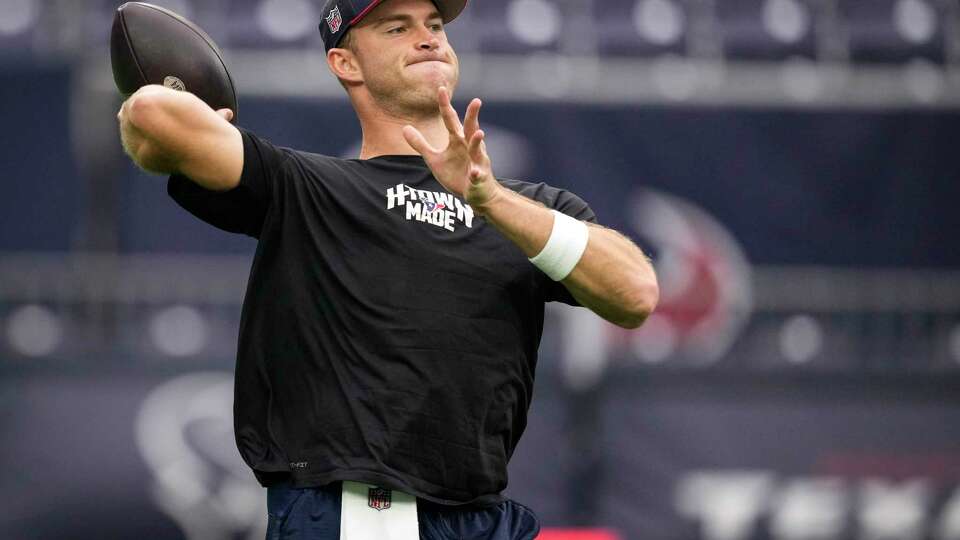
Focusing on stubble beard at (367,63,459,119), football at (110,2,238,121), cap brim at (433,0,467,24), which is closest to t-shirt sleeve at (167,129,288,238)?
football at (110,2,238,121)

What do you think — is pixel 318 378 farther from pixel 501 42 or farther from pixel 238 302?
pixel 501 42

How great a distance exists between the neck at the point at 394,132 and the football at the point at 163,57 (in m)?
0.35

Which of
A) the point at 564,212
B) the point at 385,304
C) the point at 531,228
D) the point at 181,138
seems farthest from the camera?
the point at 564,212

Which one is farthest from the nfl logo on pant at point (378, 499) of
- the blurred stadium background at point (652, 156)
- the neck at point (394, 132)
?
the blurred stadium background at point (652, 156)

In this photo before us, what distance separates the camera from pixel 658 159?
31.5 ft

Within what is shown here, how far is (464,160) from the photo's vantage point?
3.54 meters

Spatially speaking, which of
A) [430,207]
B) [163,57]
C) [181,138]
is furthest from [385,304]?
[163,57]

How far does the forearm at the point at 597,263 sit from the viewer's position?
11.7 ft

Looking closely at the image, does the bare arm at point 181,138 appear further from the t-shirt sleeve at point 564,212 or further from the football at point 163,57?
the t-shirt sleeve at point 564,212

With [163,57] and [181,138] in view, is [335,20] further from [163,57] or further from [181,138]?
[181,138]

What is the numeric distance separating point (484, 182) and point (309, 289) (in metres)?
0.51

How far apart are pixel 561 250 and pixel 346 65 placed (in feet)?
2.82

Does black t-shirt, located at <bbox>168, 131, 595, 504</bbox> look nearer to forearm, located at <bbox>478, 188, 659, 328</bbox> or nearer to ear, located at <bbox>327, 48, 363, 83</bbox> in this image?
forearm, located at <bbox>478, 188, 659, 328</bbox>

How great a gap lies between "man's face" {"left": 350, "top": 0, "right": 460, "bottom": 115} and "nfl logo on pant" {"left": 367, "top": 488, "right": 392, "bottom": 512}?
957 millimetres
